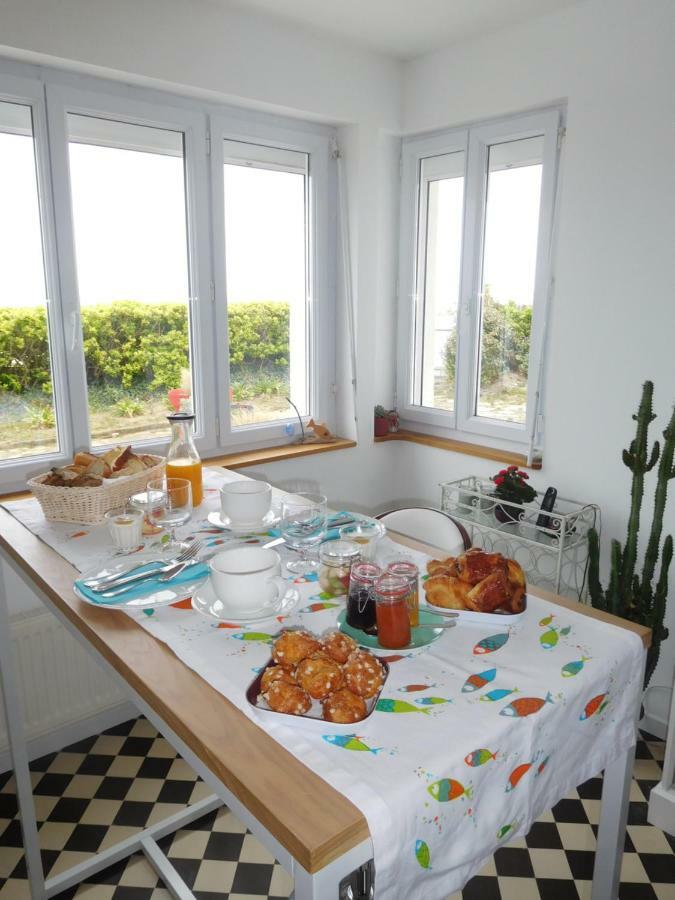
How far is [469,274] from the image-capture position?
2.98 metres

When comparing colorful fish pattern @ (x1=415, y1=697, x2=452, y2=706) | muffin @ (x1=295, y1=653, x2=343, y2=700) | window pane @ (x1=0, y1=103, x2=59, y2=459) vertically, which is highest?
window pane @ (x1=0, y1=103, x2=59, y2=459)

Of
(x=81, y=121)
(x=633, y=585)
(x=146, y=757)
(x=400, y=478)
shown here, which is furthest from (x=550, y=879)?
(x=81, y=121)

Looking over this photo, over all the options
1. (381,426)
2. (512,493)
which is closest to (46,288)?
(381,426)

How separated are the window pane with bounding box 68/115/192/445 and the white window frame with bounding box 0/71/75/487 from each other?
0.31ft

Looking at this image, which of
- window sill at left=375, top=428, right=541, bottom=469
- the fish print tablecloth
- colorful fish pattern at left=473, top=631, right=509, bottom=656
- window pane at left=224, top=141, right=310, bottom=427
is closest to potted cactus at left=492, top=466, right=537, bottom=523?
window sill at left=375, top=428, right=541, bottom=469

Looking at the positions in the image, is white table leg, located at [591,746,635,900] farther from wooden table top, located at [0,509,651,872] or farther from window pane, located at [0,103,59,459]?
window pane, located at [0,103,59,459]

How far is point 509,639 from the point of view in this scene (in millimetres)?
1189

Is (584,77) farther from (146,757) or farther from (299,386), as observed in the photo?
(146,757)

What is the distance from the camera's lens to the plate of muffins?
948mm

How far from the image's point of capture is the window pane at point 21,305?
2262mm

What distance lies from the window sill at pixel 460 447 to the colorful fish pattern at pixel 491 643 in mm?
1647

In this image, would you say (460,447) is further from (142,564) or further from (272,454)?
(142,564)

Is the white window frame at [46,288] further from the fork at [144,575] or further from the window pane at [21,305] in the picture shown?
the fork at [144,575]

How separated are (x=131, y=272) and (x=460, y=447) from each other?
152 centimetres
